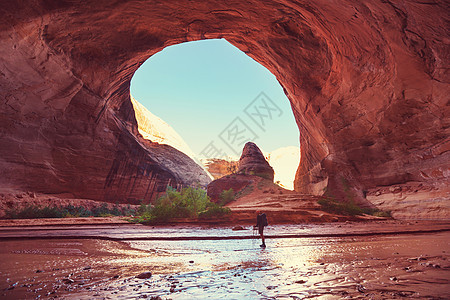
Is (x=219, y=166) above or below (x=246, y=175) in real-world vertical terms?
above

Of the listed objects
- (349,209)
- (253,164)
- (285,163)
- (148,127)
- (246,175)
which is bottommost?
(349,209)

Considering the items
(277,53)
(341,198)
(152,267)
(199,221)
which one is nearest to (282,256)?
(152,267)

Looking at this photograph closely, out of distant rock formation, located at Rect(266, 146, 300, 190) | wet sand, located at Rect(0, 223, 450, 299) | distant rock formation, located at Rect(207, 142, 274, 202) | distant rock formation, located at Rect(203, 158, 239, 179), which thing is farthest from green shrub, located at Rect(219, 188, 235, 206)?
distant rock formation, located at Rect(266, 146, 300, 190)

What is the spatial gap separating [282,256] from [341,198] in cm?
1288

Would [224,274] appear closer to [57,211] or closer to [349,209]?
[349,209]

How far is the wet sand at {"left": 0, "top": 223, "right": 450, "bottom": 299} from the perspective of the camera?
223 centimetres

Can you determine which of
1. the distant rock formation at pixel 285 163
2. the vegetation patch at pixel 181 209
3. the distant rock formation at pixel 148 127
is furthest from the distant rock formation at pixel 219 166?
the vegetation patch at pixel 181 209

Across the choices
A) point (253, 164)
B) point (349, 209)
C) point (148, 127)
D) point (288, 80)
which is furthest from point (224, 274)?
point (148, 127)

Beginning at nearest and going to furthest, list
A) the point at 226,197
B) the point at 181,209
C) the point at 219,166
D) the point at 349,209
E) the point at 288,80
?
1. the point at 181,209
2. the point at 349,209
3. the point at 288,80
4. the point at 226,197
5. the point at 219,166

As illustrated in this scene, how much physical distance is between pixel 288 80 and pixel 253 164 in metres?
14.9

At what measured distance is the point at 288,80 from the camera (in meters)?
17.2

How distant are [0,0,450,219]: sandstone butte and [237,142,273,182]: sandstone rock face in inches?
395

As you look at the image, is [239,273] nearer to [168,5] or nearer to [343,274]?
[343,274]

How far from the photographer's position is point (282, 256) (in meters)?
4.16
